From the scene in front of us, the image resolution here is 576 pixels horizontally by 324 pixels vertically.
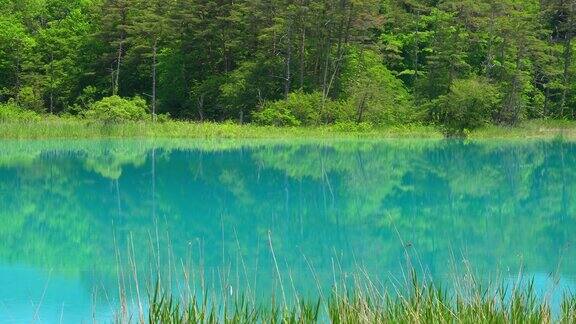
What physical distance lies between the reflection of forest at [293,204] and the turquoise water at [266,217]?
0.04 meters

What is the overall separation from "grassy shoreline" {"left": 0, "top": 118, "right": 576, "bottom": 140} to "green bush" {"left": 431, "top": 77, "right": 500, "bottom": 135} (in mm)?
442

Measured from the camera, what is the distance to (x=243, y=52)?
31.6 m

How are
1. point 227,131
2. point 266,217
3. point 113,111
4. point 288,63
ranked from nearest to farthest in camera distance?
point 266,217, point 227,131, point 113,111, point 288,63

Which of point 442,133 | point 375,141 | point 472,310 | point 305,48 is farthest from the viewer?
point 305,48

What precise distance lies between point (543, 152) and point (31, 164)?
14.1 meters

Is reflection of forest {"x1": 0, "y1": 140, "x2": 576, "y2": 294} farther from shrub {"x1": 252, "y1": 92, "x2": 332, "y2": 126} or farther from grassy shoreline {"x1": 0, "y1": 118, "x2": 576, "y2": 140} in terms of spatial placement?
shrub {"x1": 252, "y1": 92, "x2": 332, "y2": 126}

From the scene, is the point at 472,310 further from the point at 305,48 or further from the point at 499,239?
the point at 305,48

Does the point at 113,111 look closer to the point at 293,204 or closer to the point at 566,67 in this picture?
the point at 293,204

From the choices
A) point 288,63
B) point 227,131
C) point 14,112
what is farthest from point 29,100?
point 288,63

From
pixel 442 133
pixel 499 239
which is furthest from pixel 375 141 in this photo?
pixel 499 239

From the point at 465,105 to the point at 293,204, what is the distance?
1631 centimetres

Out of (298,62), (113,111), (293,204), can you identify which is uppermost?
(298,62)

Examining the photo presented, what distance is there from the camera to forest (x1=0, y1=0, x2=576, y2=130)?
27984 millimetres

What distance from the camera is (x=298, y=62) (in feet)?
98.5
